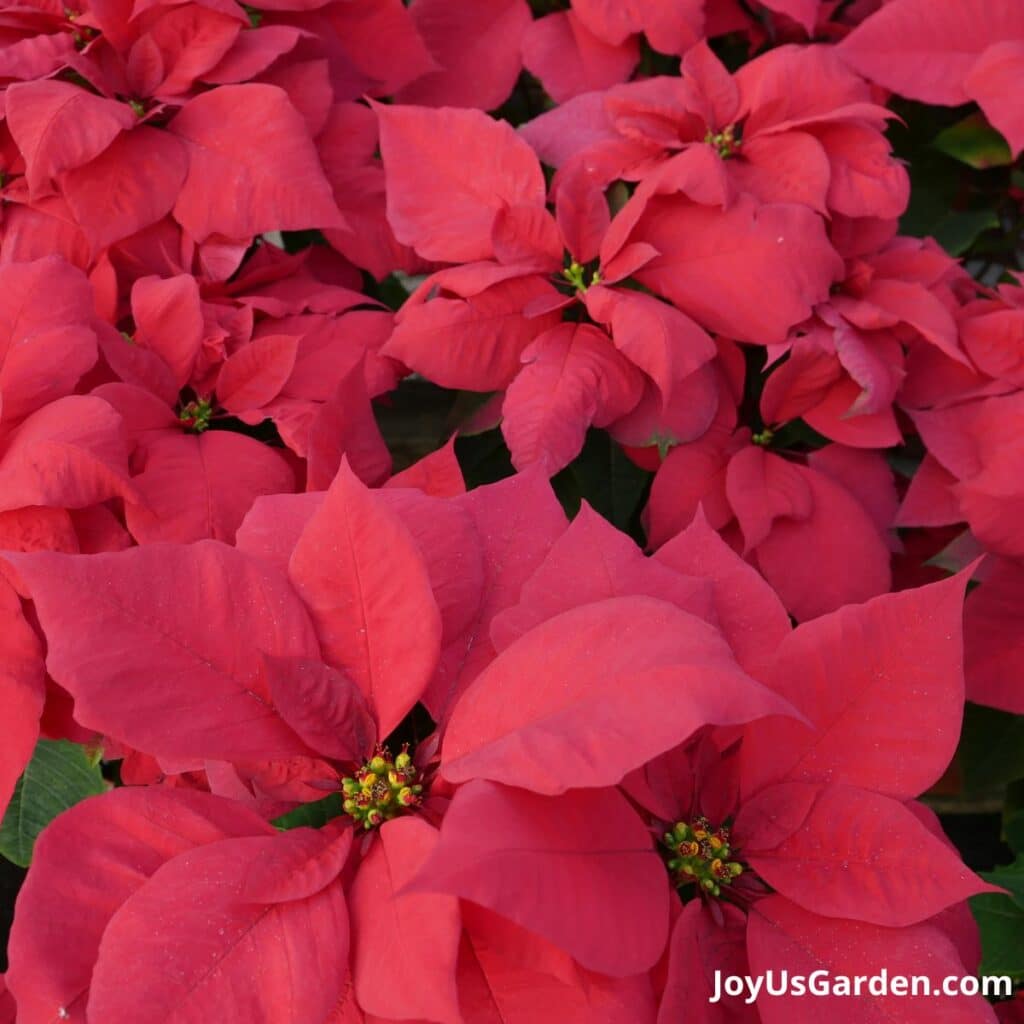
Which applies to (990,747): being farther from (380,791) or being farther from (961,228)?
(380,791)

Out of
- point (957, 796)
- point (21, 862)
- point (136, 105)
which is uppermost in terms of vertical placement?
point (136, 105)

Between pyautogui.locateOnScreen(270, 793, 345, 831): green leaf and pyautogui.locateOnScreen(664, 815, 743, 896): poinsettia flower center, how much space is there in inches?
5.7

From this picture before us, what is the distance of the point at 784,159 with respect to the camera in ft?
2.21

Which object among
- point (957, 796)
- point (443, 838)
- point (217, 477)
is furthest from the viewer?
point (957, 796)

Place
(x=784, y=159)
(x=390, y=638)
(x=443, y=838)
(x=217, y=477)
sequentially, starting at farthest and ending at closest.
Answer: (x=784, y=159)
(x=217, y=477)
(x=390, y=638)
(x=443, y=838)

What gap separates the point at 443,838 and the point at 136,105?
55 cm

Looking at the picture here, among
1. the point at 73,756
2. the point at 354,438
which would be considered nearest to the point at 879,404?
the point at 354,438

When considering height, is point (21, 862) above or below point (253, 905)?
below

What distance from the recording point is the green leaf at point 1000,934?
60 centimetres

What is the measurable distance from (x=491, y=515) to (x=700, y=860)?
0.58 feet

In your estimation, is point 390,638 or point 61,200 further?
point 61,200

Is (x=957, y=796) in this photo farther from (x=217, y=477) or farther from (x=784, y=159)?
(x=217, y=477)

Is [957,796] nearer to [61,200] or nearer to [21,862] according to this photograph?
[21,862]

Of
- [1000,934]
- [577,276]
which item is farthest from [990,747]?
[577,276]
